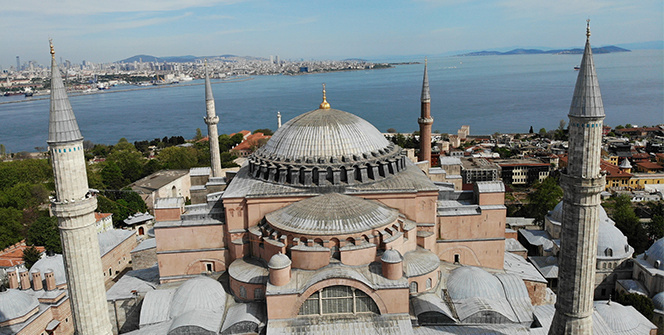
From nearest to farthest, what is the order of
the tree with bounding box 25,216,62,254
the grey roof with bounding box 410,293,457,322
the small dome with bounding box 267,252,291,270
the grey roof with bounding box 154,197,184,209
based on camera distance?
the small dome with bounding box 267,252,291,270 → the grey roof with bounding box 410,293,457,322 → the grey roof with bounding box 154,197,184,209 → the tree with bounding box 25,216,62,254

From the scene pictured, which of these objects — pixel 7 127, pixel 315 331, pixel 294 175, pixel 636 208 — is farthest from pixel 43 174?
pixel 7 127

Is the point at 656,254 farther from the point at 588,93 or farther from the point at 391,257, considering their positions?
the point at 391,257

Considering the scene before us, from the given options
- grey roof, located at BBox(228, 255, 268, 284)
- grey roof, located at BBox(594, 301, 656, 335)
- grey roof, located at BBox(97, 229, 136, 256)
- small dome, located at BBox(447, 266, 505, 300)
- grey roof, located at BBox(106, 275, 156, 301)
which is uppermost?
grey roof, located at BBox(228, 255, 268, 284)

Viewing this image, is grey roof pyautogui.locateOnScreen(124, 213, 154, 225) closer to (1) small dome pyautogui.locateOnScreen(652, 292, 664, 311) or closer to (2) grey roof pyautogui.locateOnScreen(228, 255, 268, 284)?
(2) grey roof pyautogui.locateOnScreen(228, 255, 268, 284)

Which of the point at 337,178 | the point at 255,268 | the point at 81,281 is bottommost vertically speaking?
the point at 255,268

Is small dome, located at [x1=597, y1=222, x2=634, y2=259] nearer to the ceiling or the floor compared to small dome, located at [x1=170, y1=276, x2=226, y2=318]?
nearer to the floor

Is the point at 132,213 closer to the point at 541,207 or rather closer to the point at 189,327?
the point at 189,327

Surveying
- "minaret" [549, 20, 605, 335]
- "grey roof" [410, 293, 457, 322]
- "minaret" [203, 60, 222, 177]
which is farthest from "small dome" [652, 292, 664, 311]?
"minaret" [203, 60, 222, 177]
